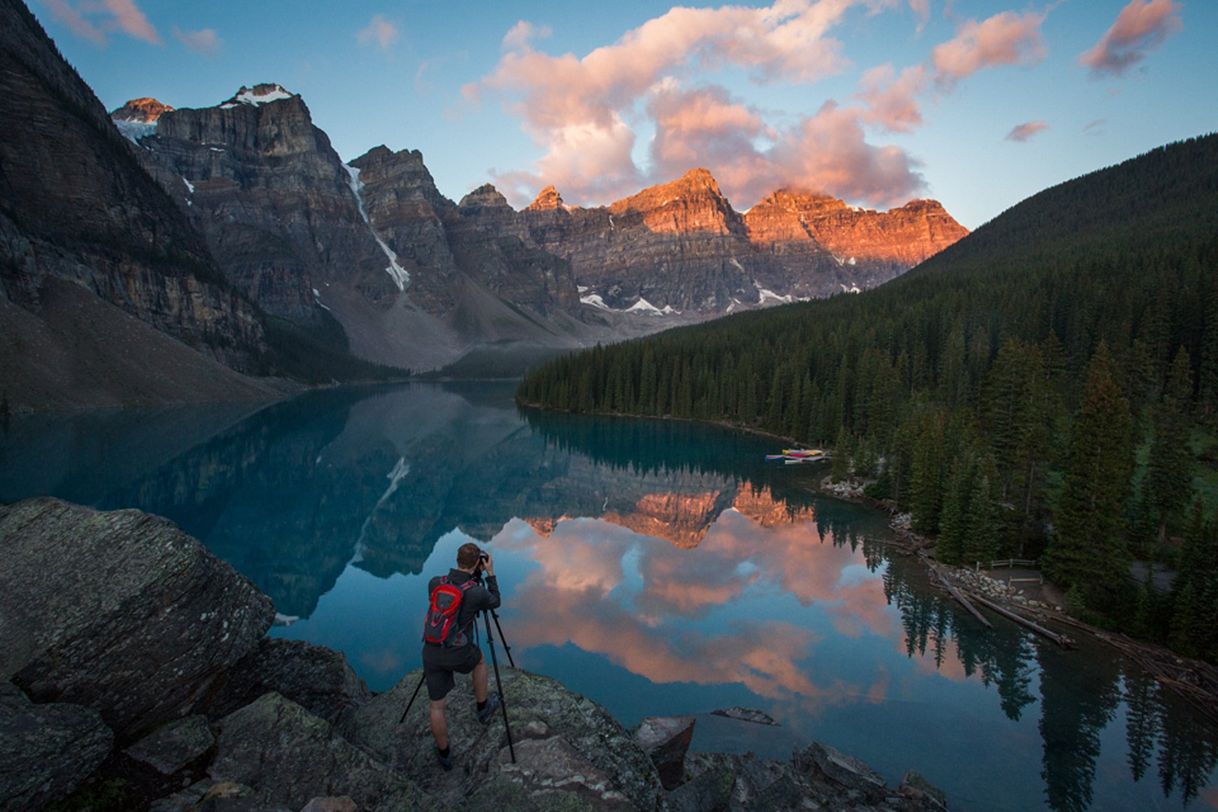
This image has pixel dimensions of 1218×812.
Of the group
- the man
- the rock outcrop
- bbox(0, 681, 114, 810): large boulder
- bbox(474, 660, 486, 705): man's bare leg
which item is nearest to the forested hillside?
the rock outcrop

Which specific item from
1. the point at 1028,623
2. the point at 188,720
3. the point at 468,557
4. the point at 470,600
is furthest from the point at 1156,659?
the point at 188,720

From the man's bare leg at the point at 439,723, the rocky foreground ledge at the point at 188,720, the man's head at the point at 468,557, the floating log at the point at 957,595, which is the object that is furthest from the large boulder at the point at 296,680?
the floating log at the point at 957,595

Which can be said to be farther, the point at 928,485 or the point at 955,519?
the point at 928,485

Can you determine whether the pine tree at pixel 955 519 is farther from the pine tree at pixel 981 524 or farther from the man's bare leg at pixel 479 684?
the man's bare leg at pixel 479 684

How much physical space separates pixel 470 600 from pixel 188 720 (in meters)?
3.68

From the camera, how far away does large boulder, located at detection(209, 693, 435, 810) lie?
7457 millimetres

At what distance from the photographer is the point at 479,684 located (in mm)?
9055

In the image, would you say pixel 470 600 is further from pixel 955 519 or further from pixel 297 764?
pixel 955 519

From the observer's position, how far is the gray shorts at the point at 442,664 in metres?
8.77

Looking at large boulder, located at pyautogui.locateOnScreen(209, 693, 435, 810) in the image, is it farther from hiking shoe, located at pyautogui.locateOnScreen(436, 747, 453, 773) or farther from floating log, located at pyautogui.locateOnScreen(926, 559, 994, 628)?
floating log, located at pyautogui.locateOnScreen(926, 559, 994, 628)

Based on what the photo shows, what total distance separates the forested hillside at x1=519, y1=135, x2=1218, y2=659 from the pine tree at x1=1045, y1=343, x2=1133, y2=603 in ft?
0.27

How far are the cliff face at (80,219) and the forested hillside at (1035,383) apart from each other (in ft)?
298

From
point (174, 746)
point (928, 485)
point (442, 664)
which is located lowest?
point (928, 485)

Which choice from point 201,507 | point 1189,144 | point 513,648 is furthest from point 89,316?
point 1189,144
